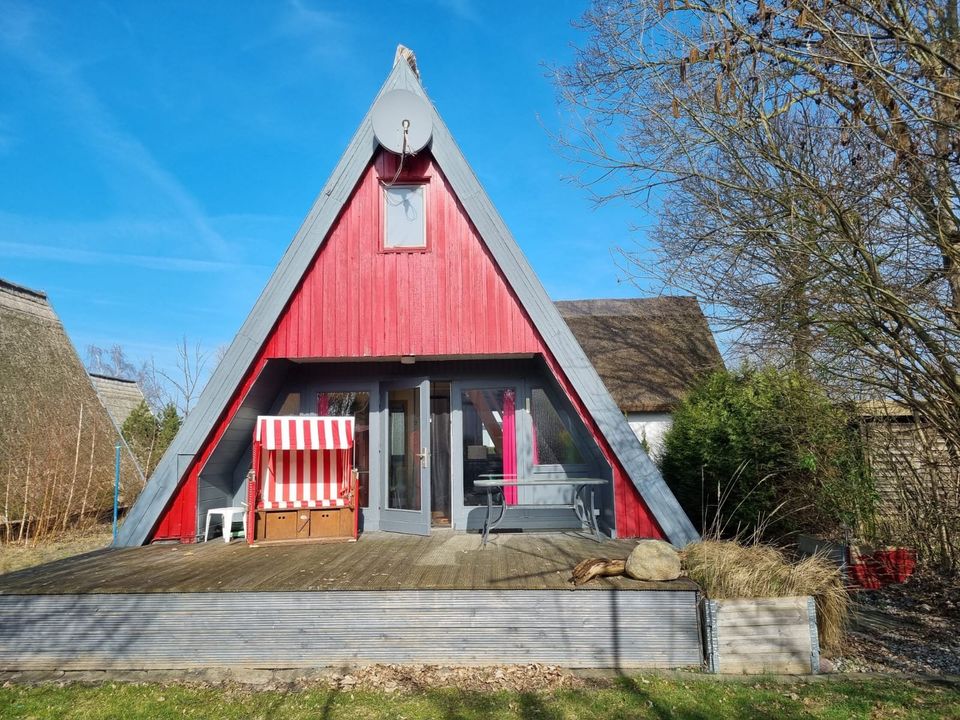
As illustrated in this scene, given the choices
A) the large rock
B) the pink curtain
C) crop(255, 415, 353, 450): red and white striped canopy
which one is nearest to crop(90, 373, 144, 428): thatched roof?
crop(255, 415, 353, 450): red and white striped canopy

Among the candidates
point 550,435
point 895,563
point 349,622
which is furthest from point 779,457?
point 349,622

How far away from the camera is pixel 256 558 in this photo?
623 cm

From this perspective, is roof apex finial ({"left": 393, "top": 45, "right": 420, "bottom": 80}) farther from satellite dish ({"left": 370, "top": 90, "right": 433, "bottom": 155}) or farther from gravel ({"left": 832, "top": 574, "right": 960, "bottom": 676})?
gravel ({"left": 832, "top": 574, "right": 960, "bottom": 676})

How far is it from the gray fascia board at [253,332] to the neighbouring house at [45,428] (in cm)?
457

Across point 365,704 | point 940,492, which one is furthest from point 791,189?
point 365,704

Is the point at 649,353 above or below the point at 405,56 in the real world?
below

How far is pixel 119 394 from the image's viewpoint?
20078mm

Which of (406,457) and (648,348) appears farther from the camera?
(648,348)

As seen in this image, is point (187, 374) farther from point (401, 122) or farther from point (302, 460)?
point (401, 122)

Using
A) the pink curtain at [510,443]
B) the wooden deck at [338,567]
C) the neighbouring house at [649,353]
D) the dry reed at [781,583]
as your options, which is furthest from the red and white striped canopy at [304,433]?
the neighbouring house at [649,353]

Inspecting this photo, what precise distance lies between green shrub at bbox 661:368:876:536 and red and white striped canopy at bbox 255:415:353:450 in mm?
4386

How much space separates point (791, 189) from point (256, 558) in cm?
615

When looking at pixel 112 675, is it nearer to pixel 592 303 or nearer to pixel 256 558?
pixel 256 558

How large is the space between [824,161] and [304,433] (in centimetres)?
637
